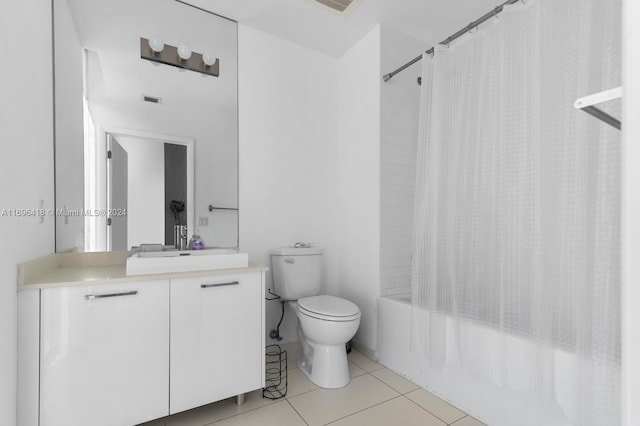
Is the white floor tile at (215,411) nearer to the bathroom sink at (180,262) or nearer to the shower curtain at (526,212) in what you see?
the bathroom sink at (180,262)

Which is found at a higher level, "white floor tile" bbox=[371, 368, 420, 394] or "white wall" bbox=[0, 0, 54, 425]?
"white wall" bbox=[0, 0, 54, 425]

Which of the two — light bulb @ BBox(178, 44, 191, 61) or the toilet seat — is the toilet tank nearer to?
the toilet seat

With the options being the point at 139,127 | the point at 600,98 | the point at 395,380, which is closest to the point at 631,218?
the point at 600,98

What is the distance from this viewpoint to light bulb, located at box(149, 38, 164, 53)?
6.40ft

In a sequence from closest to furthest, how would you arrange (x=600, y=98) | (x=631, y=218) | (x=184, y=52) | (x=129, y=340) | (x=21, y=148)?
(x=631, y=218) < (x=600, y=98) < (x=21, y=148) < (x=129, y=340) < (x=184, y=52)

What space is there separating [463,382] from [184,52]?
2601mm

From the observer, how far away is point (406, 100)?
2.43 metres

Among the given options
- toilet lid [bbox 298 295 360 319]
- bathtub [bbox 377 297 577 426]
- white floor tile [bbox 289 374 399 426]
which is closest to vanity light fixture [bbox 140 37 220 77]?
toilet lid [bbox 298 295 360 319]

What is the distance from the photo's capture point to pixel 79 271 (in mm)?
1562

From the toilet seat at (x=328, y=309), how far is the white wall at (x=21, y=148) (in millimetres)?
1325

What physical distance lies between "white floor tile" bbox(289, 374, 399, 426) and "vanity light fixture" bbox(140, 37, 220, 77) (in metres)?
2.18

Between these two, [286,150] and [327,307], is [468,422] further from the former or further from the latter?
[286,150]

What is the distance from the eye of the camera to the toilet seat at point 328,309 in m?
1.83

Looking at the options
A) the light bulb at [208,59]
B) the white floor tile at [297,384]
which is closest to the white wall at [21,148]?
the light bulb at [208,59]
